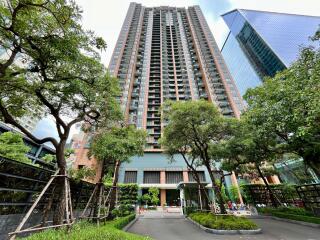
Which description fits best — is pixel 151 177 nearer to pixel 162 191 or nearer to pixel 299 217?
pixel 162 191

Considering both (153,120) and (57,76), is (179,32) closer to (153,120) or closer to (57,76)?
(153,120)

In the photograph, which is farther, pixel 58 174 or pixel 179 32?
pixel 179 32

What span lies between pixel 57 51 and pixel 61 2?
1455 mm

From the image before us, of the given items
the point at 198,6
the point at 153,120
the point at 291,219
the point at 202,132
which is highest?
the point at 198,6

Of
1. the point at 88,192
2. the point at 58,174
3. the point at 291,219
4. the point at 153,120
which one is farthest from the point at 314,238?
the point at 153,120

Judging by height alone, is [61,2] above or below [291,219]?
above

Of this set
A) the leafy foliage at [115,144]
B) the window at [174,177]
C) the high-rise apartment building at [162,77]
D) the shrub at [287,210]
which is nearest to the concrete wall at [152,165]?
the high-rise apartment building at [162,77]

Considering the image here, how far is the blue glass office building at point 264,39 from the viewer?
50125 millimetres

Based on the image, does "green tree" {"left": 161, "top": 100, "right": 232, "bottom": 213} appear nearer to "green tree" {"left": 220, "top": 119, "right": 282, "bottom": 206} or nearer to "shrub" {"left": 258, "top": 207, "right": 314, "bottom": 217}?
"green tree" {"left": 220, "top": 119, "right": 282, "bottom": 206}

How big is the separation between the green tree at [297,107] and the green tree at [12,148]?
16.6 meters

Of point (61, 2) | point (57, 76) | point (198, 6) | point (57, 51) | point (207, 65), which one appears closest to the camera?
point (61, 2)

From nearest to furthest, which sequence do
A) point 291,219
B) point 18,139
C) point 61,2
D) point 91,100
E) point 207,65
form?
point 61,2 → point 91,100 → point 291,219 → point 18,139 → point 207,65

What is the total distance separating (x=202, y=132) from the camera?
13.6 meters

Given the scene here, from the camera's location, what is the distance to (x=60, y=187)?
311 inches
